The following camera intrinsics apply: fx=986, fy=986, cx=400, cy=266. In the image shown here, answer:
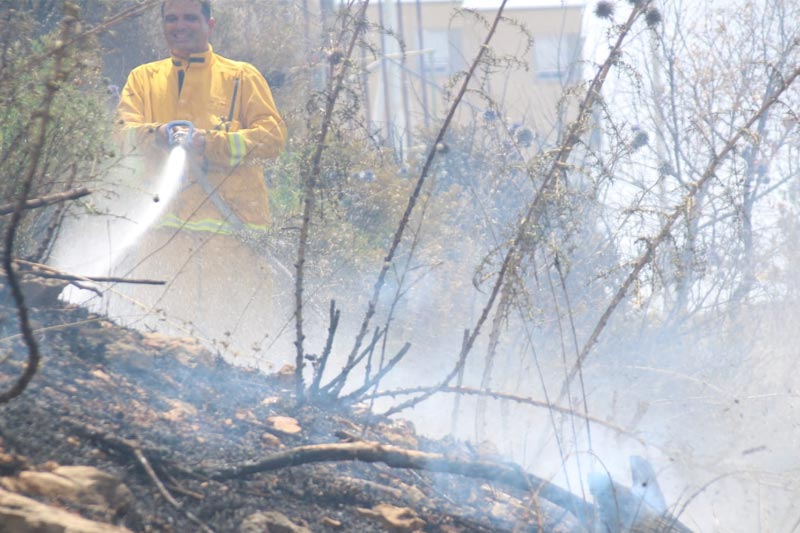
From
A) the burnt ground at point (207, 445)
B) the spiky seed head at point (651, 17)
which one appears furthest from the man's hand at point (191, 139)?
the spiky seed head at point (651, 17)

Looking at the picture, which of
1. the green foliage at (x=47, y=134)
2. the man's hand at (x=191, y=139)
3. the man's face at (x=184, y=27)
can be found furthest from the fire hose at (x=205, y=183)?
the green foliage at (x=47, y=134)

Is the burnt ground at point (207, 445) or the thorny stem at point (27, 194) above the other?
the thorny stem at point (27, 194)

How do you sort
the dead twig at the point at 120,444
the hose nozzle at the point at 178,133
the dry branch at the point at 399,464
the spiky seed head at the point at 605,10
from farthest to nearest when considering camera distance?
the hose nozzle at the point at 178,133 → the spiky seed head at the point at 605,10 → the dry branch at the point at 399,464 → the dead twig at the point at 120,444

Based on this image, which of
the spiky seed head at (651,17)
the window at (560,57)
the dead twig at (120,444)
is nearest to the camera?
the dead twig at (120,444)

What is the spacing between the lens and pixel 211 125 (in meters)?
4.97

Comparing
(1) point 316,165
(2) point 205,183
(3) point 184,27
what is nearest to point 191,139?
(2) point 205,183

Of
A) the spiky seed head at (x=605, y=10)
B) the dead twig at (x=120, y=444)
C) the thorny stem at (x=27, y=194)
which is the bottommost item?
the dead twig at (x=120, y=444)

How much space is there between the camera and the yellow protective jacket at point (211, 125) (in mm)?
4746

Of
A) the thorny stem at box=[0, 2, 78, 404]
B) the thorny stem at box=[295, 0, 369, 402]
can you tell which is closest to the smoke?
the thorny stem at box=[295, 0, 369, 402]

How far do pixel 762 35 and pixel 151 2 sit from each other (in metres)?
7.24

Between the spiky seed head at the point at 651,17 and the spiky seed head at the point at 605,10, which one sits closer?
the spiky seed head at the point at 651,17

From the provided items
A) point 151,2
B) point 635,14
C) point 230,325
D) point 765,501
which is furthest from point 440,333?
point 151,2

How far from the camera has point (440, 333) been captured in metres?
6.63

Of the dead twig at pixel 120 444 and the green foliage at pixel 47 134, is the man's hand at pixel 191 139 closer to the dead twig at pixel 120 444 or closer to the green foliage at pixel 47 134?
the green foliage at pixel 47 134
